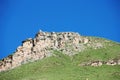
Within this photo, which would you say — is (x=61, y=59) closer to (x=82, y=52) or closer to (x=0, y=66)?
(x=82, y=52)

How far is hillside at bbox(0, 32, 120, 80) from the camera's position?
14200 centimetres

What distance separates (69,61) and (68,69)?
11.6 meters

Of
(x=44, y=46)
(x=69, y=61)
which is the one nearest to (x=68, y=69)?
(x=69, y=61)

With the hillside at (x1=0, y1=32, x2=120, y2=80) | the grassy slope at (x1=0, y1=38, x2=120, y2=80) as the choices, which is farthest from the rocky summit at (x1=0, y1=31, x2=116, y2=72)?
the grassy slope at (x1=0, y1=38, x2=120, y2=80)

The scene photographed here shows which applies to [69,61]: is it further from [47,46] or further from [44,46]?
[44,46]

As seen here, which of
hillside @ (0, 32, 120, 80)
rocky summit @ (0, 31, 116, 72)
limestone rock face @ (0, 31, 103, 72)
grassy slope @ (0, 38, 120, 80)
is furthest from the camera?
rocky summit @ (0, 31, 116, 72)

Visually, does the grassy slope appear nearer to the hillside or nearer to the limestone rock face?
the hillside

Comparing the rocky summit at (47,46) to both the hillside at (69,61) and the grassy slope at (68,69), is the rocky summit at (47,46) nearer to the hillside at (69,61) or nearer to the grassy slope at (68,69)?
the hillside at (69,61)

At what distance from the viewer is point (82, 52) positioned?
16800 cm

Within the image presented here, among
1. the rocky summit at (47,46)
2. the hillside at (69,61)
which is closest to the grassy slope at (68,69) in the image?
the hillside at (69,61)

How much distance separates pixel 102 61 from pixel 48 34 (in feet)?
108

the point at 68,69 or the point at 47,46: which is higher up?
the point at 47,46

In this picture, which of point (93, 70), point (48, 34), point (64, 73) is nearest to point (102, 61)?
point (93, 70)

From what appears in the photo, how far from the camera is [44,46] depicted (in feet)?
561
